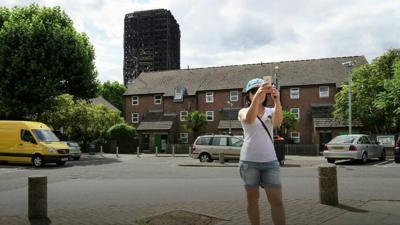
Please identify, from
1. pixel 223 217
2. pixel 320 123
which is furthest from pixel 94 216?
pixel 320 123

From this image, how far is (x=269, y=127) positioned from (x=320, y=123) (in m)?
43.9

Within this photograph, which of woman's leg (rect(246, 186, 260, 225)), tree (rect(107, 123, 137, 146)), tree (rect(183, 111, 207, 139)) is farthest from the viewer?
tree (rect(183, 111, 207, 139))

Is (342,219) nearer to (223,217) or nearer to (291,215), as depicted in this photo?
(291,215)

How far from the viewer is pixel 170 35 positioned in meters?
123

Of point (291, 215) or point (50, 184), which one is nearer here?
point (291, 215)

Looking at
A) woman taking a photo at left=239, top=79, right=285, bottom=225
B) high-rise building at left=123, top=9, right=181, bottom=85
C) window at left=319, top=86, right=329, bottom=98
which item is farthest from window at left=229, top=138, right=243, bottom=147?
high-rise building at left=123, top=9, right=181, bottom=85

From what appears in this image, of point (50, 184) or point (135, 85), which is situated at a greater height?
point (135, 85)

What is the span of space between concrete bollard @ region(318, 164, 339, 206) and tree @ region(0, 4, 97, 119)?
27.4 m

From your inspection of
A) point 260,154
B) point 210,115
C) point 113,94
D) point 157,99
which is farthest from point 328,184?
point 113,94

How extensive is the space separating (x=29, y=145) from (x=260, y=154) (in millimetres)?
21505

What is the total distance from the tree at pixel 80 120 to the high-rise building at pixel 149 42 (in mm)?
67923

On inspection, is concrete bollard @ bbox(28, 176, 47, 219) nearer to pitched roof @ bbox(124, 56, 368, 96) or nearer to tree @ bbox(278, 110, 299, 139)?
tree @ bbox(278, 110, 299, 139)

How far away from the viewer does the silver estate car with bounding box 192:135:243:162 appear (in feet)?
84.7

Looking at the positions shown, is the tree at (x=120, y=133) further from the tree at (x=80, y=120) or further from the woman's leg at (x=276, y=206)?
the woman's leg at (x=276, y=206)
